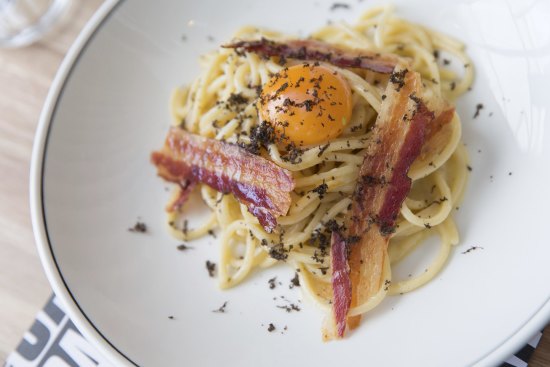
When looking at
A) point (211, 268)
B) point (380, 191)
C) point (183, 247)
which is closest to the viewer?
point (380, 191)

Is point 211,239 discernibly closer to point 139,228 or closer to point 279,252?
point 139,228

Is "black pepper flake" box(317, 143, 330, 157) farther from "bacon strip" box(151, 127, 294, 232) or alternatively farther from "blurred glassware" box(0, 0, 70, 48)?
"blurred glassware" box(0, 0, 70, 48)

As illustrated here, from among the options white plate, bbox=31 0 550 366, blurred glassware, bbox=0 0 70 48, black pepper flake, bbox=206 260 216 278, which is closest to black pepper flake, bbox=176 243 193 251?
white plate, bbox=31 0 550 366

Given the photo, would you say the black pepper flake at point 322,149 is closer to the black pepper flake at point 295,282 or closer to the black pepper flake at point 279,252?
the black pepper flake at point 279,252

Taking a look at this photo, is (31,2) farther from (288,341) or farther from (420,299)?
(420,299)

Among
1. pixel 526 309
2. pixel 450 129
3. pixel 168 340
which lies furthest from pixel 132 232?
pixel 526 309

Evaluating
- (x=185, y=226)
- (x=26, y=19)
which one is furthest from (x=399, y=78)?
(x=26, y=19)

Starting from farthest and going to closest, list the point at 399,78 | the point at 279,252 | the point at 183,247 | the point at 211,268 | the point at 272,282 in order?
the point at 183,247 → the point at 211,268 → the point at 272,282 → the point at 279,252 → the point at 399,78
